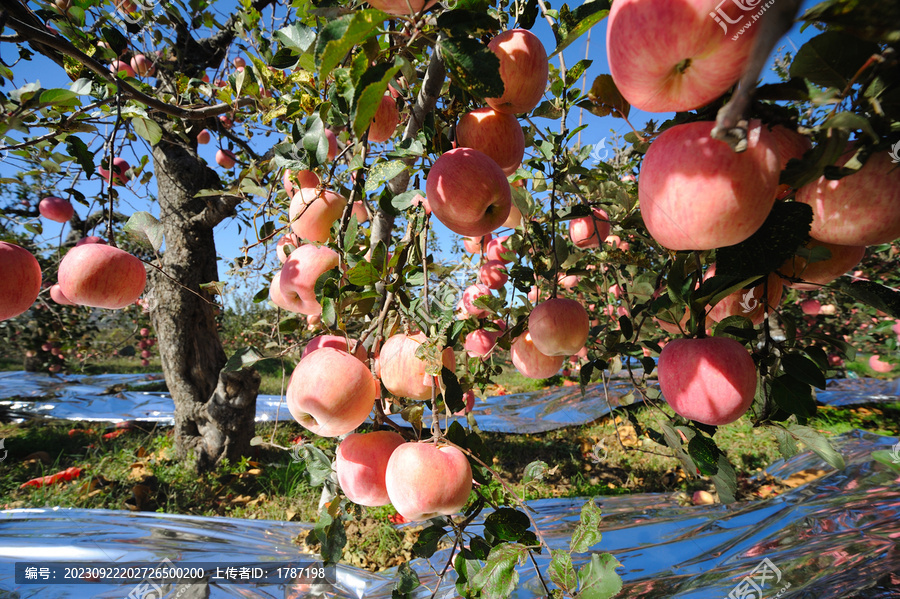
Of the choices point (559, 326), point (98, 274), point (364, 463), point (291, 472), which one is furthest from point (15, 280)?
point (291, 472)

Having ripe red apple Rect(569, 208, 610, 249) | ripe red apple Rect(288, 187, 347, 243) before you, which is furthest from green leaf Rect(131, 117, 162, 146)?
ripe red apple Rect(569, 208, 610, 249)

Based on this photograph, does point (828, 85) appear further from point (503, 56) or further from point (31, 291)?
point (31, 291)

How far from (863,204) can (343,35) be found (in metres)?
0.61

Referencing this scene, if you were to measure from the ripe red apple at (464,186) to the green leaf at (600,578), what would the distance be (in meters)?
0.59

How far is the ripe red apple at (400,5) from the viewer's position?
0.50 m

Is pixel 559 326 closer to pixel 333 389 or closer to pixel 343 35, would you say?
pixel 333 389

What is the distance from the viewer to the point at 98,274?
3.29 feet

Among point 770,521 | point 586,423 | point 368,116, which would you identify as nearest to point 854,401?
point 586,423

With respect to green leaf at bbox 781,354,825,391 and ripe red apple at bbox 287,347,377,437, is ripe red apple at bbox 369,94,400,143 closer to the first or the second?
ripe red apple at bbox 287,347,377,437

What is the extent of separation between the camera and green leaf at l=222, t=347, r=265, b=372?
31.1 inches

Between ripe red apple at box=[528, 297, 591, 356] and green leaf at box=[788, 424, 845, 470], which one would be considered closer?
green leaf at box=[788, 424, 845, 470]

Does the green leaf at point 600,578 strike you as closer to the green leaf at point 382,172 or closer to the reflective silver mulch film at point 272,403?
the green leaf at point 382,172

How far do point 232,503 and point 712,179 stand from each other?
3.11 meters

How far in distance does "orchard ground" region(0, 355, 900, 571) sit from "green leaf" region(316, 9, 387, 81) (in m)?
1.65
